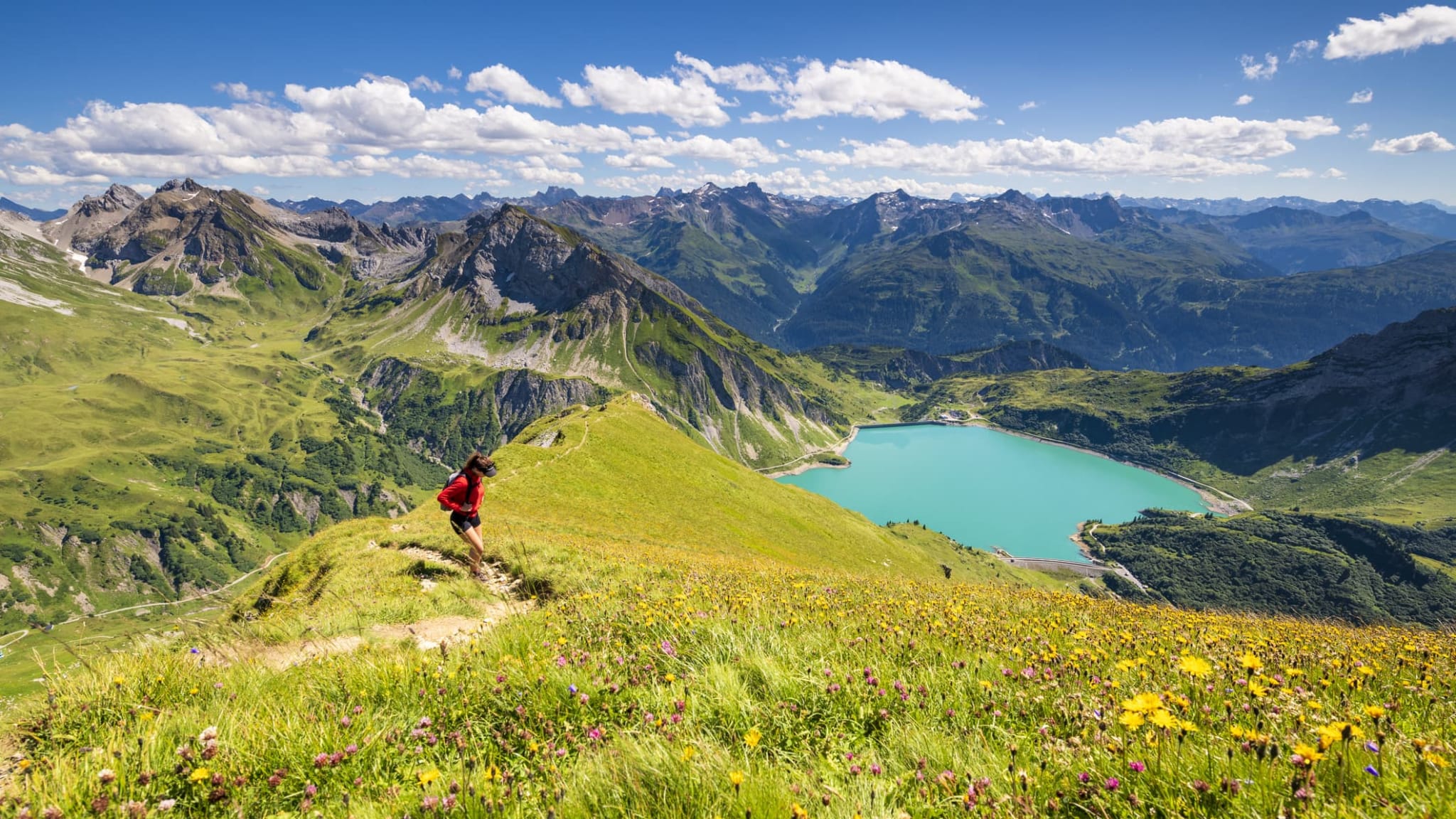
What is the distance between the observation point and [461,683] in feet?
18.8

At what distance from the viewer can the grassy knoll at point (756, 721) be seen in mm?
3596

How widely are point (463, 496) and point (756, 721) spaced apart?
37.2ft

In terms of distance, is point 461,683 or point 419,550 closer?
point 461,683

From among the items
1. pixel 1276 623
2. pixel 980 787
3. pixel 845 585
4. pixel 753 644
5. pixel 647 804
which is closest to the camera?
pixel 647 804

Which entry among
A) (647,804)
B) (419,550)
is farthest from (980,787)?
(419,550)

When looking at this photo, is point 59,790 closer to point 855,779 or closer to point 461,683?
point 461,683

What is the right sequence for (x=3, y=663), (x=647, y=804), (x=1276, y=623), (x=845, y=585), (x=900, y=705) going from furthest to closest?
(x=3, y=663) < (x=845, y=585) < (x=1276, y=623) < (x=900, y=705) < (x=647, y=804)

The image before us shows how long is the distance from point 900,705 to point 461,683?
13.9 feet

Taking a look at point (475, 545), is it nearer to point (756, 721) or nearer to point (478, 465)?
point (478, 465)

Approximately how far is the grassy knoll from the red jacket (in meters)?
3.91

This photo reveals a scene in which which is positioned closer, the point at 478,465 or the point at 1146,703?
the point at 1146,703

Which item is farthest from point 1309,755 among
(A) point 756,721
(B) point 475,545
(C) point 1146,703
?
(B) point 475,545

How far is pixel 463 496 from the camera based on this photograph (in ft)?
46.8

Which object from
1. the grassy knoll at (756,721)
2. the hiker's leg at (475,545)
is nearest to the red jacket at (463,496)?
the hiker's leg at (475,545)
